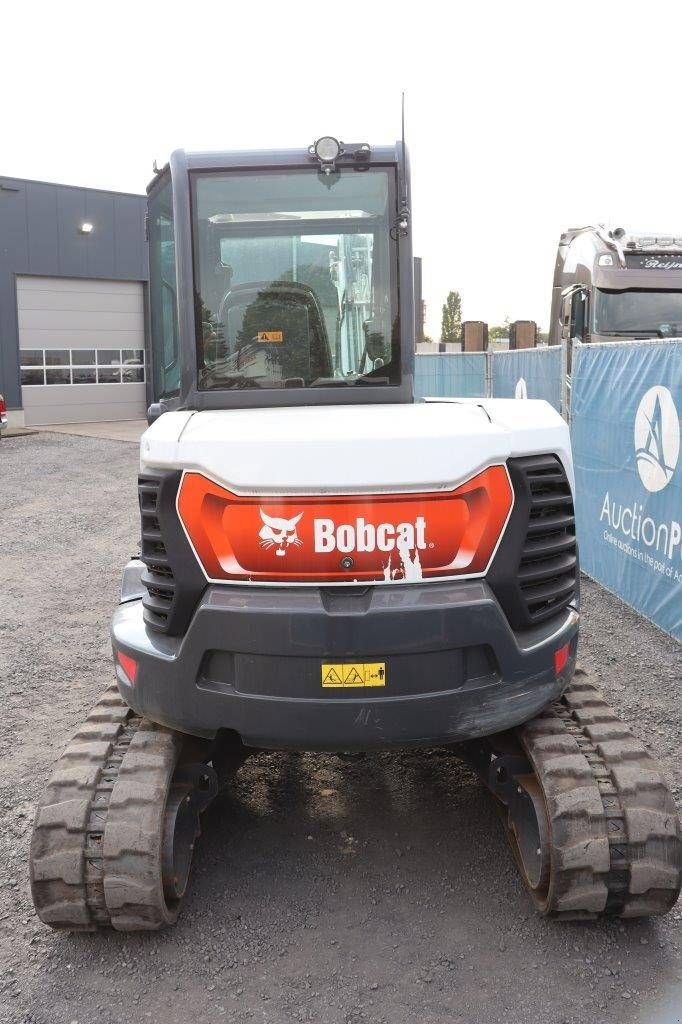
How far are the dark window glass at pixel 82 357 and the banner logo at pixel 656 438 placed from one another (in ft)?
88.3

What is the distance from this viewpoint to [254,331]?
4.13 m

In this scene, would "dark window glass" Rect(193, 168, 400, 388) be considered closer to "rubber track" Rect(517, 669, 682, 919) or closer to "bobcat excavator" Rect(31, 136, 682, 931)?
"bobcat excavator" Rect(31, 136, 682, 931)

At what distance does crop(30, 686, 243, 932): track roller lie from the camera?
3238mm

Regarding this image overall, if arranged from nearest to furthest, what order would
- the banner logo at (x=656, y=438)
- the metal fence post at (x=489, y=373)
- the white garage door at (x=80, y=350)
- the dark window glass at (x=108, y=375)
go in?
the banner logo at (x=656, y=438) → the metal fence post at (x=489, y=373) → the white garage door at (x=80, y=350) → the dark window glass at (x=108, y=375)

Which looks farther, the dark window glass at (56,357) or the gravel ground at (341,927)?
the dark window glass at (56,357)

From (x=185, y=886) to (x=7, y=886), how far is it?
77 cm

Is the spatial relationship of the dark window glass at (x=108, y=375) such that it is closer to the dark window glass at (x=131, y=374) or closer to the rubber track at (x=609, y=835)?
the dark window glass at (x=131, y=374)

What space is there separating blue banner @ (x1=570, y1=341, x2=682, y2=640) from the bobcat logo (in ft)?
14.2

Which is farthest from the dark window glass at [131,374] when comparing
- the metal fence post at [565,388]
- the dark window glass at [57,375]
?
the metal fence post at [565,388]

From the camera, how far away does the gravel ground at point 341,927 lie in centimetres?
306

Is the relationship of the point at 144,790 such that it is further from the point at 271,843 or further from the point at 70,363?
the point at 70,363

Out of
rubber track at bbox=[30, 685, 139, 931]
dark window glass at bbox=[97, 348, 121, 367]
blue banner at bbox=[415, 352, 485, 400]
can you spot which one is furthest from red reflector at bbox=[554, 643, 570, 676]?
dark window glass at bbox=[97, 348, 121, 367]

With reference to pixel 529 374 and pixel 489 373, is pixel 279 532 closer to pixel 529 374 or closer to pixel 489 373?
pixel 529 374

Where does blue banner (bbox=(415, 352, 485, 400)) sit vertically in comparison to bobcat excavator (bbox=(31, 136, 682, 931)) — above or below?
above
